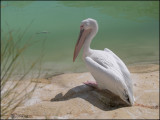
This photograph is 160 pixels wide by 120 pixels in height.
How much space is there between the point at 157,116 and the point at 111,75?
0.85 m

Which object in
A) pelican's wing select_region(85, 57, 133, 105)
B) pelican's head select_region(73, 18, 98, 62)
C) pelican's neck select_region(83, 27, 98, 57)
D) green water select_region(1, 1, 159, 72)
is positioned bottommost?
green water select_region(1, 1, 159, 72)

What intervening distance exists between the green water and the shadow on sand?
0.97 metres

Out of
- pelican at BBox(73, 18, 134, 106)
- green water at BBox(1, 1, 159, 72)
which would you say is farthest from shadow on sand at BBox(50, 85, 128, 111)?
green water at BBox(1, 1, 159, 72)

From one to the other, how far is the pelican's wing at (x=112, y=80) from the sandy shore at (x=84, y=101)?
181 mm

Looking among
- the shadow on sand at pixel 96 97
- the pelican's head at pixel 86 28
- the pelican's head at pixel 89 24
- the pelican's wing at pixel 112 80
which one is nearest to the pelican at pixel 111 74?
the pelican's wing at pixel 112 80

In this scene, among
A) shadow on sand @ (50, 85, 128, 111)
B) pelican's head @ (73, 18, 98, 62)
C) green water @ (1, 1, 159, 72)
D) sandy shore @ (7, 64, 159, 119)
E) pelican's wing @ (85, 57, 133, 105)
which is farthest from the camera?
green water @ (1, 1, 159, 72)

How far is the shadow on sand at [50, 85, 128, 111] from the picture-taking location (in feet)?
11.6

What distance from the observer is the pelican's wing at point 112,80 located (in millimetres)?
3344

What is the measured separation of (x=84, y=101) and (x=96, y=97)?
0.31m

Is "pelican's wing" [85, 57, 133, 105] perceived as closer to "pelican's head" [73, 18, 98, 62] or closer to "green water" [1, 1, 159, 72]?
"pelican's head" [73, 18, 98, 62]

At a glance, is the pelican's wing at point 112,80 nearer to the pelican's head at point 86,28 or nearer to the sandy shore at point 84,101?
the sandy shore at point 84,101

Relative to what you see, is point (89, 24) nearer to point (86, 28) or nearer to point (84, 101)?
point (86, 28)

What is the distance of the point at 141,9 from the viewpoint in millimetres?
11227

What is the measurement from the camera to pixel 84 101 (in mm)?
3469
